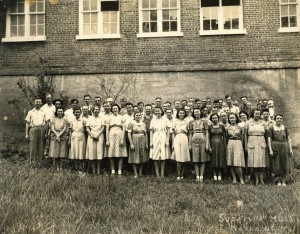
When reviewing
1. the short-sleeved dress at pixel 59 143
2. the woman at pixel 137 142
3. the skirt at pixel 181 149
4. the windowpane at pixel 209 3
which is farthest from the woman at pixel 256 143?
the windowpane at pixel 209 3

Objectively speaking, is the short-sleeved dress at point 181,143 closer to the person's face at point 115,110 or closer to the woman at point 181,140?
the woman at point 181,140

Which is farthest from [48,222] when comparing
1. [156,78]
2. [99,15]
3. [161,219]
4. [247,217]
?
[99,15]

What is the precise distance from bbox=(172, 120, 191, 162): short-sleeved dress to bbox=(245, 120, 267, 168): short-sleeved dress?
145 centimetres

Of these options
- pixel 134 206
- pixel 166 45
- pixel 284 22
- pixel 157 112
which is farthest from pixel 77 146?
pixel 284 22

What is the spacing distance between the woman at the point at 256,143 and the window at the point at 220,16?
229 inches

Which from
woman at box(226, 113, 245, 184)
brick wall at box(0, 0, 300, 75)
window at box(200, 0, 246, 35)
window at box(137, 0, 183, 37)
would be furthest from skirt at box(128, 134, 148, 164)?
window at box(200, 0, 246, 35)

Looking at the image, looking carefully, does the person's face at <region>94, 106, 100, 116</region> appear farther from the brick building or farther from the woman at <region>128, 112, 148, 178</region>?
the brick building

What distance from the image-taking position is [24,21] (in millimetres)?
15234

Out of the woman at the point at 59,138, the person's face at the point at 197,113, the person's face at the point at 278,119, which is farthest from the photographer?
the woman at the point at 59,138

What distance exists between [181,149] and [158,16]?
661cm

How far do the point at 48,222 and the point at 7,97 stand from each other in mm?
10160

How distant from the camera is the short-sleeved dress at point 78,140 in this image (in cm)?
1013

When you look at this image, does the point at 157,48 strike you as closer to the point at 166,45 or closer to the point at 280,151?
the point at 166,45

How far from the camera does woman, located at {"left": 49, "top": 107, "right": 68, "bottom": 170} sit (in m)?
10.2
